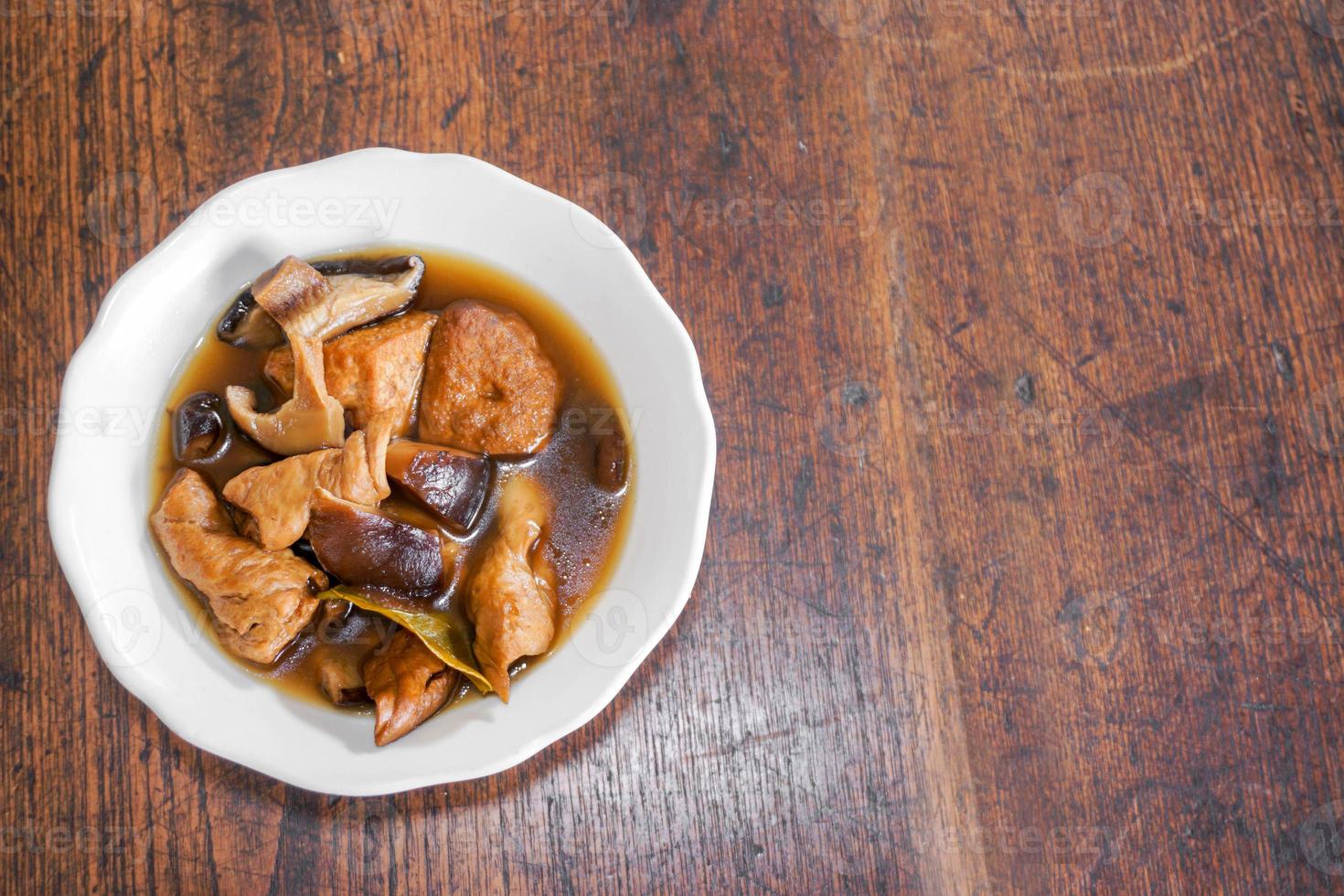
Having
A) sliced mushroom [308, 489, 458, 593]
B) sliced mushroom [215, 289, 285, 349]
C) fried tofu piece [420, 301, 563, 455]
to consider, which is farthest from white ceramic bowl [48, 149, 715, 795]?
sliced mushroom [308, 489, 458, 593]

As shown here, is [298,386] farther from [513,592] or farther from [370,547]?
[513,592]

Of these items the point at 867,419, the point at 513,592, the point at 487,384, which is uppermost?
the point at 487,384

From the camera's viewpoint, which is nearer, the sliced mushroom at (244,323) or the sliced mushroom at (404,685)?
the sliced mushroom at (404,685)

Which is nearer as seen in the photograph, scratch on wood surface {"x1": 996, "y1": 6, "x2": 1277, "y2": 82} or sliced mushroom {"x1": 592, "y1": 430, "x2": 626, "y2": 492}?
sliced mushroom {"x1": 592, "y1": 430, "x2": 626, "y2": 492}

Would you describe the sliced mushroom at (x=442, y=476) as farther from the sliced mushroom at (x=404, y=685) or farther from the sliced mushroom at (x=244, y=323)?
the sliced mushroom at (x=244, y=323)

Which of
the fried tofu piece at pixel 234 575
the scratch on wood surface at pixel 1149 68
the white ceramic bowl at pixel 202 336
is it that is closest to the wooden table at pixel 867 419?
the scratch on wood surface at pixel 1149 68

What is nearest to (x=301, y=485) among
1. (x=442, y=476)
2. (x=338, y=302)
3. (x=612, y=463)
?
Answer: (x=442, y=476)

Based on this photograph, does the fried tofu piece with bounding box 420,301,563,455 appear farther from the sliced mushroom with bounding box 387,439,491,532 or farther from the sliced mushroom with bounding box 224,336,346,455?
the sliced mushroom with bounding box 224,336,346,455
